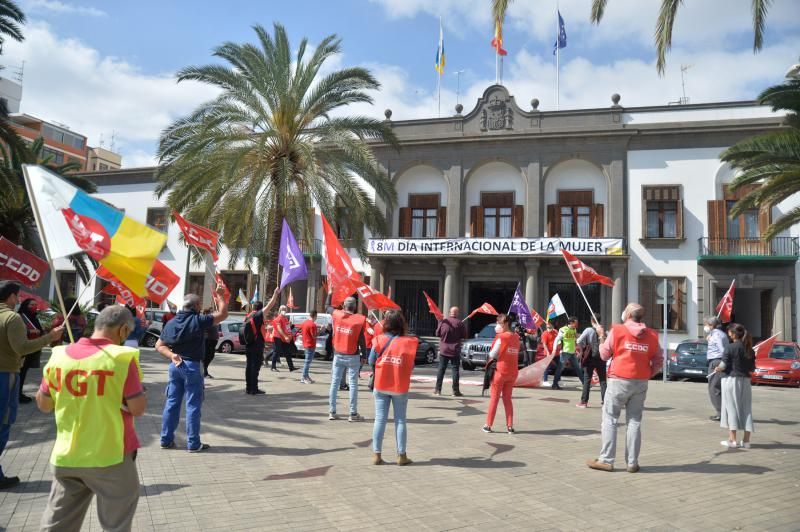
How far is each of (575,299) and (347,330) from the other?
62.7 ft

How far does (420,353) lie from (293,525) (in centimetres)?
1635

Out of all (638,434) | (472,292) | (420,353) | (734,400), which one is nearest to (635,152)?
(472,292)

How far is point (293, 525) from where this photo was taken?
433cm

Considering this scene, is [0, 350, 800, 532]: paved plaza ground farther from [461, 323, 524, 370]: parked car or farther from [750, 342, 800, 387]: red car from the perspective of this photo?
[461, 323, 524, 370]: parked car

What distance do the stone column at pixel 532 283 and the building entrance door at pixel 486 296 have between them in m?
1.55

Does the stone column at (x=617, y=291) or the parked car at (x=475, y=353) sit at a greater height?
the stone column at (x=617, y=291)

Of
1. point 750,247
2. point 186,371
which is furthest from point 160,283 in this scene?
point 750,247

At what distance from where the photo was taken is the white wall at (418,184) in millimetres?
27953

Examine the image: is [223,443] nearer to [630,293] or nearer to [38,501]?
[38,501]

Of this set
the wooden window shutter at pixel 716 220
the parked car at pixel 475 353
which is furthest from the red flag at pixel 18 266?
the wooden window shutter at pixel 716 220

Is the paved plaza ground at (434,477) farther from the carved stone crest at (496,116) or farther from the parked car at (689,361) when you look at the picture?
the carved stone crest at (496,116)

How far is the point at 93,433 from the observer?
3.10 meters

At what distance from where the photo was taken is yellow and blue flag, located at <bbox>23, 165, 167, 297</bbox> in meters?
4.27

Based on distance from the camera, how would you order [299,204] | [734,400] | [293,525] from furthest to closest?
[299,204]
[734,400]
[293,525]
